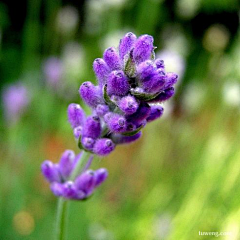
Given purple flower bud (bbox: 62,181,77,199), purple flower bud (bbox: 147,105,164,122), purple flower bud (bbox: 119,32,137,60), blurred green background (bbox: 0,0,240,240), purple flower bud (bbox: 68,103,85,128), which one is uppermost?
blurred green background (bbox: 0,0,240,240)

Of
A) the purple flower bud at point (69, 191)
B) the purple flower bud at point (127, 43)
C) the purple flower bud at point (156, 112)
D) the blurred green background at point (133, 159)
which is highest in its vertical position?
the blurred green background at point (133, 159)

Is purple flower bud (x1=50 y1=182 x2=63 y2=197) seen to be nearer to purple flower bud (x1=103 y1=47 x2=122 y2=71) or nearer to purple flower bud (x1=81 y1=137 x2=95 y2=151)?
purple flower bud (x1=81 y1=137 x2=95 y2=151)

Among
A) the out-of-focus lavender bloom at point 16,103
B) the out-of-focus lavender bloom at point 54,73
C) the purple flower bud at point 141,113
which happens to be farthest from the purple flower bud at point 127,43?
the out-of-focus lavender bloom at point 54,73

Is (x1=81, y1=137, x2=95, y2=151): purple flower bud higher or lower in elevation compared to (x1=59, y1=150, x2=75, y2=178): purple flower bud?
lower

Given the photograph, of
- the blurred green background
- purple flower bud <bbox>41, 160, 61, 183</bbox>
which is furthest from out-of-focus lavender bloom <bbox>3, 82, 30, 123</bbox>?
purple flower bud <bbox>41, 160, 61, 183</bbox>

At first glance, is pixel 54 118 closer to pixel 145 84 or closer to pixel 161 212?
pixel 161 212

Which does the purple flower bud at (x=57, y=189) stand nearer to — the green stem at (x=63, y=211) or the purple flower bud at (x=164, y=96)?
the green stem at (x=63, y=211)

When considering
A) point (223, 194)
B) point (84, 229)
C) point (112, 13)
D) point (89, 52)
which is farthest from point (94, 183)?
point (89, 52)

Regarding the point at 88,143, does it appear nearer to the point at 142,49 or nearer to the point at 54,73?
the point at 142,49
